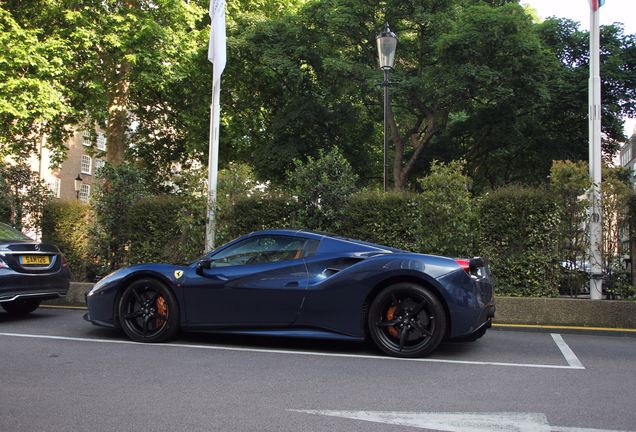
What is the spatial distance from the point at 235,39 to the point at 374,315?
18.1 meters

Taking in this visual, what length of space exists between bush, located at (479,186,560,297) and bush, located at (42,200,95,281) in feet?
26.6

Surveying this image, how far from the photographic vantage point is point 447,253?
33.1 ft

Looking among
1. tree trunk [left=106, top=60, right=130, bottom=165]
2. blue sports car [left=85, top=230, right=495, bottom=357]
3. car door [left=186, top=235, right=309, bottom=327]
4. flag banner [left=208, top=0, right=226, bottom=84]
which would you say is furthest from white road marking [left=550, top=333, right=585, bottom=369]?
tree trunk [left=106, top=60, right=130, bottom=165]

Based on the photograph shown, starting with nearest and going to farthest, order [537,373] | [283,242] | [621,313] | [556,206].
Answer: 1. [537,373]
2. [283,242]
3. [621,313]
4. [556,206]

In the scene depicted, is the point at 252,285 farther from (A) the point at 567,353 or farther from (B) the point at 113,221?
(B) the point at 113,221

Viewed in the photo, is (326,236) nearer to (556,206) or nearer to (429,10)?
(556,206)

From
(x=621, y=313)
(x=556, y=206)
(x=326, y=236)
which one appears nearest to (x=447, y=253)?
(x=556, y=206)

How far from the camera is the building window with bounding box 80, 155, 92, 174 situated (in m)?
48.0

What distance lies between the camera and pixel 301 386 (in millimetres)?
5004

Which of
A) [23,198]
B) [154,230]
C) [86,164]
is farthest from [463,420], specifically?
[86,164]

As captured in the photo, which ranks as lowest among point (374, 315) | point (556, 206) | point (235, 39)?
point (374, 315)

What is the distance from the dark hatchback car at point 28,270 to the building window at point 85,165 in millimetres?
41021

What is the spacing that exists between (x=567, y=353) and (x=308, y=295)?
3061 mm

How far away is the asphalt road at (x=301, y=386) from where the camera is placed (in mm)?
3994
